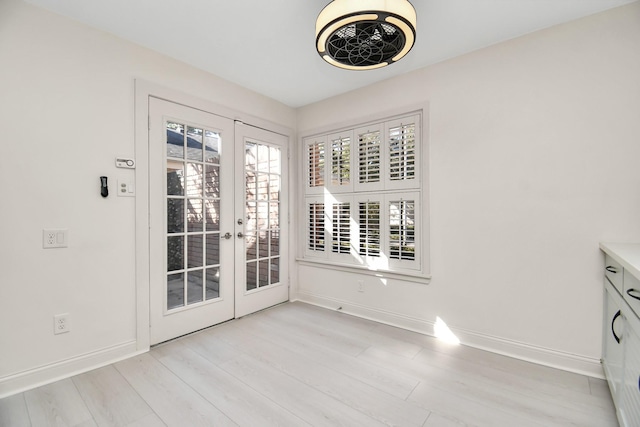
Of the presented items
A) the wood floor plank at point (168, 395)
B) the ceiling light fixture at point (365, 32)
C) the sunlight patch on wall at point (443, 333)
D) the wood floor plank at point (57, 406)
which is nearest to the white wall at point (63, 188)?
the wood floor plank at point (57, 406)

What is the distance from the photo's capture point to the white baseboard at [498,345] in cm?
203

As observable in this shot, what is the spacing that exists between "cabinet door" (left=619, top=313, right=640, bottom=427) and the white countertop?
8.9 inches

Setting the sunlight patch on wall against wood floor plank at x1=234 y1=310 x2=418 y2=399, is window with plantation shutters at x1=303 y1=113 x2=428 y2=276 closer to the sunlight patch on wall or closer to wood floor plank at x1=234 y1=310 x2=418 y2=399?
the sunlight patch on wall

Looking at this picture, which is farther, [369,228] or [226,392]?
[369,228]

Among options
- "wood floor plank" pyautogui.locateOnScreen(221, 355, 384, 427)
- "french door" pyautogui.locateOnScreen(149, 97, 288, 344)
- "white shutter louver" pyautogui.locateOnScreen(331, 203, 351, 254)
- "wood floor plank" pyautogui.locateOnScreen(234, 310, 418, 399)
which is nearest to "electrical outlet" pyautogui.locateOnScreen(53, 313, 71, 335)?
"french door" pyautogui.locateOnScreen(149, 97, 288, 344)

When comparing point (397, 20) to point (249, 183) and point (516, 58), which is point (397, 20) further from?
point (249, 183)

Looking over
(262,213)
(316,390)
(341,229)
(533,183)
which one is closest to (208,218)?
(262,213)

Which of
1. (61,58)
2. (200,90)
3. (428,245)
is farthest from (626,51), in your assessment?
(61,58)

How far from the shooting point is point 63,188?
2.01 meters

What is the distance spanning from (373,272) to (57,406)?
2531 millimetres

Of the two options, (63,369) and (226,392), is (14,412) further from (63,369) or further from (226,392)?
(226,392)

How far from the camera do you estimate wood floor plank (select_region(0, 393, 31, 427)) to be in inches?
61.5

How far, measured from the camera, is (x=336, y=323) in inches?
117

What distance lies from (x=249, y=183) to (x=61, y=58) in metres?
1.72
